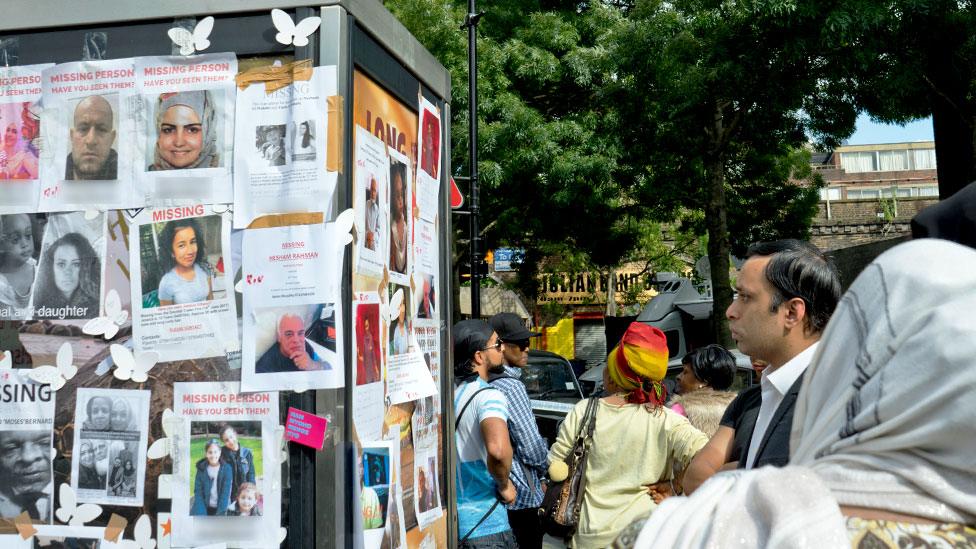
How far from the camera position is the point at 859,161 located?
94.2 m

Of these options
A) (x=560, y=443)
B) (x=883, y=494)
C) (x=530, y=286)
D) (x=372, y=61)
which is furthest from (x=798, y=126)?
(x=883, y=494)

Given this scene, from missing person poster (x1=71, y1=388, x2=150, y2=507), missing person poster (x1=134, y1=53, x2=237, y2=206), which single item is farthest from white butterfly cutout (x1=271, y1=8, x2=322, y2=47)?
missing person poster (x1=71, y1=388, x2=150, y2=507)

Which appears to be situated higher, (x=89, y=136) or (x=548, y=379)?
(x=89, y=136)

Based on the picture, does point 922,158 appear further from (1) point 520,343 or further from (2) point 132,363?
(2) point 132,363

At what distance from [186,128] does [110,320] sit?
0.64m

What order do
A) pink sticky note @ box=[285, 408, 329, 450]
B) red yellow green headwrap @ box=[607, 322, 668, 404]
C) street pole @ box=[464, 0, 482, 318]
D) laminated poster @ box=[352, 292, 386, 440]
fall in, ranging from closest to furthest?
1. pink sticky note @ box=[285, 408, 329, 450]
2. laminated poster @ box=[352, 292, 386, 440]
3. red yellow green headwrap @ box=[607, 322, 668, 404]
4. street pole @ box=[464, 0, 482, 318]

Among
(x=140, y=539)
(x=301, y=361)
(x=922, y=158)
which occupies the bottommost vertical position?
(x=140, y=539)

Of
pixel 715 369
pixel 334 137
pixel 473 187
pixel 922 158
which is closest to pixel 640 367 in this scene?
pixel 334 137

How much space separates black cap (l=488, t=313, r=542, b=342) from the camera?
7090 millimetres

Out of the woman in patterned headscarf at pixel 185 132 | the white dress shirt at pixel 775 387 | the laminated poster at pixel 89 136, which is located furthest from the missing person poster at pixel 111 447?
the white dress shirt at pixel 775 387

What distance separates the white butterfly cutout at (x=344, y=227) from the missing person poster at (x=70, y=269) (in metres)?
0.76

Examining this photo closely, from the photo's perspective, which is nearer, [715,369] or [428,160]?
[428,160]

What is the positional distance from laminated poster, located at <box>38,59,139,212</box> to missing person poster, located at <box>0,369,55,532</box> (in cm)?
59

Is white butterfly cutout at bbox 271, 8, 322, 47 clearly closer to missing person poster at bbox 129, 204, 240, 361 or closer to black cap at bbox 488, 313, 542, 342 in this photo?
missing person poster at bbox 129, 204, 240, 361
